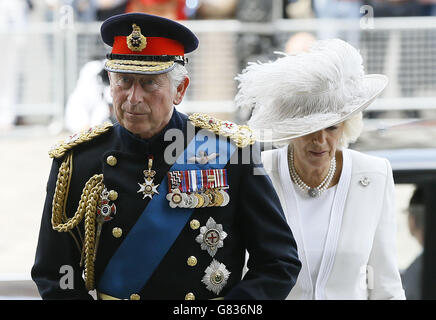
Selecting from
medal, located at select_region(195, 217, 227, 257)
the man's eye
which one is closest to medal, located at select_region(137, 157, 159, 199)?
medal, located at select_region(195, 217, 227, 257)

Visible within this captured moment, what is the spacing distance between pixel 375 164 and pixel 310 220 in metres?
0.38

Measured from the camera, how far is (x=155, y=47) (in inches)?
120

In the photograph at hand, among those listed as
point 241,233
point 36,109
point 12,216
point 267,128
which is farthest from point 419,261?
point 36,109

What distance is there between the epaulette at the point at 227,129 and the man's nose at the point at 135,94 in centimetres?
32

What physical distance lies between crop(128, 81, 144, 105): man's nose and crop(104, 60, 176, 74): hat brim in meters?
0.05

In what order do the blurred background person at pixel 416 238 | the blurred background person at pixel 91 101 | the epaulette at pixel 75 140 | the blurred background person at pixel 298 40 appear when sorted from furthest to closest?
the blurred background person at pixel 298 40 < the blurred background person at pixel 91 101 < the blurred background person at pixel 416 238 < the epaulette at pixel 75 140

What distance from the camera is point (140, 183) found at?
3.05 meters

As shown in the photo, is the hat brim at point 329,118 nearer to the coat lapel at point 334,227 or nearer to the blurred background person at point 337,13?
the coat lapel at point 334,227

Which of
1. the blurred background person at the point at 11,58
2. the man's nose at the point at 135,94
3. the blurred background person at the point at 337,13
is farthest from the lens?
the blurred background person at the point at 11,58

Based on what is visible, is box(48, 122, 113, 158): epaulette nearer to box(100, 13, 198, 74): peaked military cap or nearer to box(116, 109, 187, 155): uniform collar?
box(116, 109, 187, 155): uniform collar

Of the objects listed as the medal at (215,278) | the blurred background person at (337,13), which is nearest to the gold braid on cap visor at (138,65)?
the medal at (215,278)

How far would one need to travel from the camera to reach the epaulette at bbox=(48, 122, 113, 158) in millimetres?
3115

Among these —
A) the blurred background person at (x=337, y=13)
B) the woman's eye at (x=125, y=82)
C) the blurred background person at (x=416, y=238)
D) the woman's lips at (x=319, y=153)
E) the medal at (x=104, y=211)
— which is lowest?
the blurred background person at (x=416, y=238)

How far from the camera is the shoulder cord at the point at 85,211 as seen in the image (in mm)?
3006
